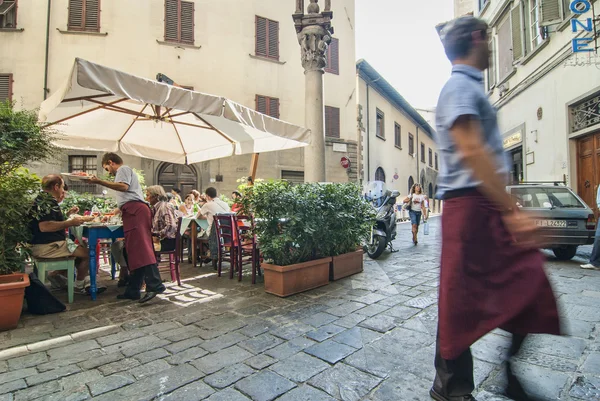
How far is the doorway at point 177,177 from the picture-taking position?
1246 cm

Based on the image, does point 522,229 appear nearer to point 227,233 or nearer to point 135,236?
point 135,236

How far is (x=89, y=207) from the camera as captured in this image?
20.3ft

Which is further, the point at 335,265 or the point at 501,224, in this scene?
the point at 335,265

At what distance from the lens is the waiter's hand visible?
4.63ft

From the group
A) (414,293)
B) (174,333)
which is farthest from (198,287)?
(414,293)

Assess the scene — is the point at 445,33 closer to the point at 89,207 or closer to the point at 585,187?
the point at 89,207

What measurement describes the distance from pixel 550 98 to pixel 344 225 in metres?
8.48

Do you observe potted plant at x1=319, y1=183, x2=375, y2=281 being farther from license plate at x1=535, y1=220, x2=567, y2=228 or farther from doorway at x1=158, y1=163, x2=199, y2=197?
doorway at x1=158, y1=163, x2=199, y2=197

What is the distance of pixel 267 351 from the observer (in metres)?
2.44

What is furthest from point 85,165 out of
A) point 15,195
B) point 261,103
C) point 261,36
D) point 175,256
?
point 15,195

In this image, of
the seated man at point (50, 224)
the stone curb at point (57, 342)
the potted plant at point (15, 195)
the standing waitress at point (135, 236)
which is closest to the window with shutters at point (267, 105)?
the standing waitress at point (135, 236)

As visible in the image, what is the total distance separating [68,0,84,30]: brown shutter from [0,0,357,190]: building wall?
0.19 metres

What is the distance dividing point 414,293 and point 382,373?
201cm

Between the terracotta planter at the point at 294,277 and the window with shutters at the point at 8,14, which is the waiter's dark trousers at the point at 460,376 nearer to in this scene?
the terracotta planter at the point at 294,277
